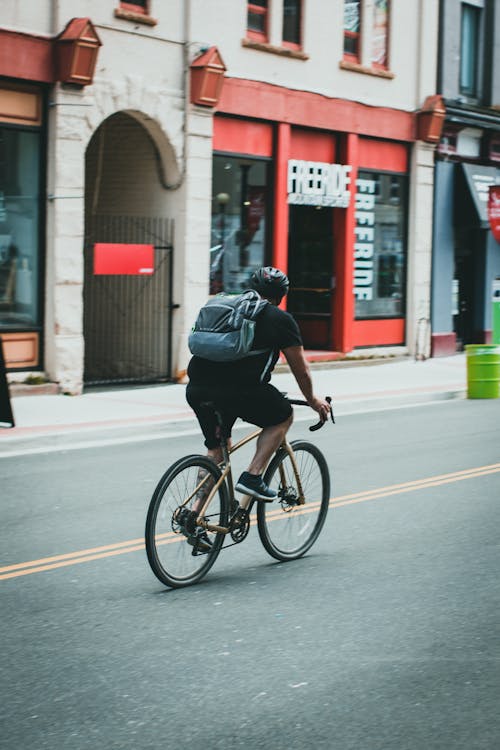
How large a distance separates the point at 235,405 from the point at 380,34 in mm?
17714

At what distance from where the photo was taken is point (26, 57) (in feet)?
53.2

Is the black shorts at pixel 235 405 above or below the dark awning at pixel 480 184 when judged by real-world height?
below

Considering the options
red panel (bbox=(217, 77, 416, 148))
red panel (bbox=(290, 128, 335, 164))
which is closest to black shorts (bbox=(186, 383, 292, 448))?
red panel (bbox=(217, 77, 416, 148))

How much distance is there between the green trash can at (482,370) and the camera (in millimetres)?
18109

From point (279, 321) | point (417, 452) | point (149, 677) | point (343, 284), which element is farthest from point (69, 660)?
point (343, 284)

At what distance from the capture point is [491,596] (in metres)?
6.59

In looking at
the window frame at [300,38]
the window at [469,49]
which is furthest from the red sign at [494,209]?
the window frame at [300,38]

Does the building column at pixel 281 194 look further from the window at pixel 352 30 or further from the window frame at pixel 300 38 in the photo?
the window at pixel 352 30

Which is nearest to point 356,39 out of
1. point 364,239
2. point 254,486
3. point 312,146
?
point 312,146

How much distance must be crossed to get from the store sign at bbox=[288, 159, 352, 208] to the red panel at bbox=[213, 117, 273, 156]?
0.61 meters

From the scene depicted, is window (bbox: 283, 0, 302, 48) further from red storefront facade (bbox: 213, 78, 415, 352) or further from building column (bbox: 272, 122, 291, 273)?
building column (bbox: 272, 122, 291, 273)

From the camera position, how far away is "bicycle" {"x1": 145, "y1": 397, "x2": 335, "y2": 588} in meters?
6.56

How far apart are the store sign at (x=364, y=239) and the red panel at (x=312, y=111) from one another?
107 centimetres

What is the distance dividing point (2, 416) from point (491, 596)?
7.82m
